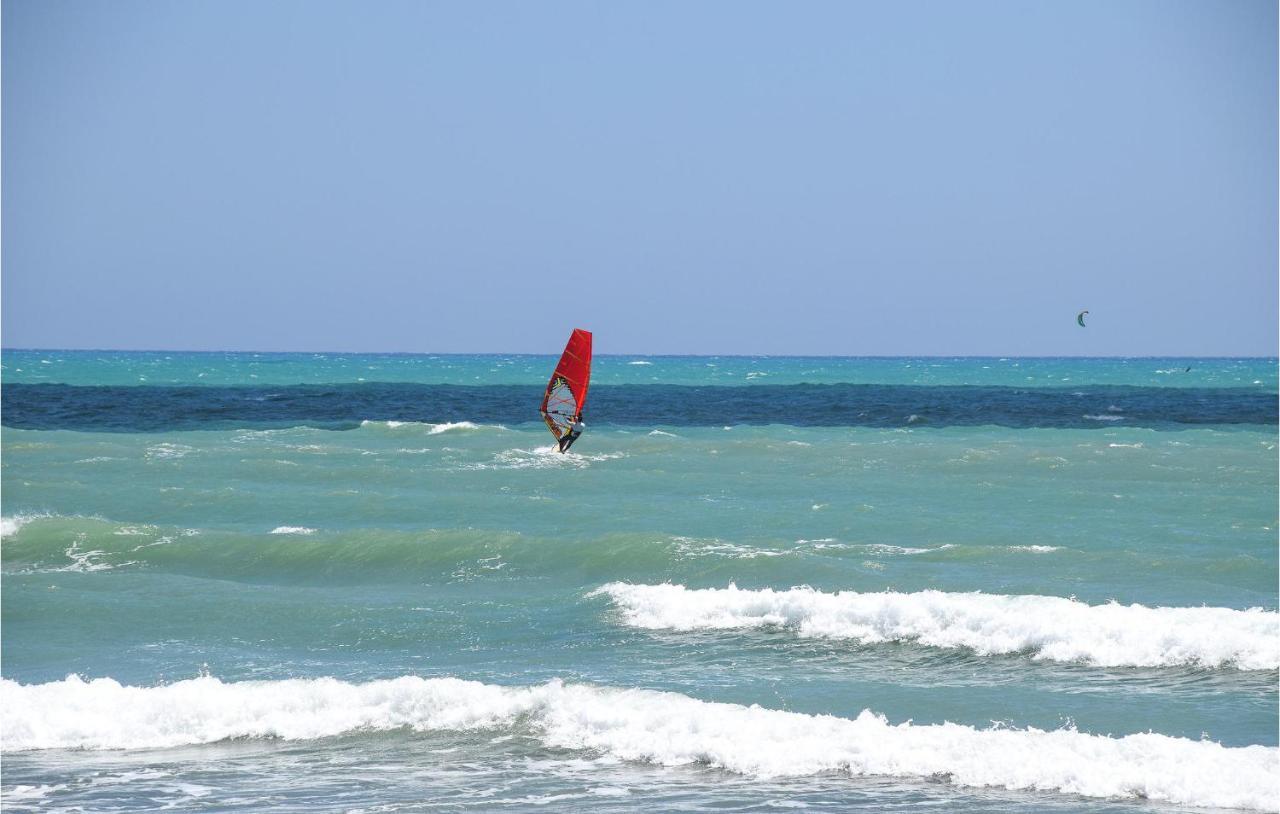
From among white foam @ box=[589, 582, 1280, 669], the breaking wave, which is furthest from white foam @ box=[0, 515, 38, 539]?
the breaking wave

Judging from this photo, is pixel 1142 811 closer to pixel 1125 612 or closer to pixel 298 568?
pixel 1125 612

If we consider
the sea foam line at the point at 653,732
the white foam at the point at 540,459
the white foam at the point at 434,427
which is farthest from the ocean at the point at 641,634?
the white foam at the point at 434,427

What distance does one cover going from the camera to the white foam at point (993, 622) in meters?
11.9

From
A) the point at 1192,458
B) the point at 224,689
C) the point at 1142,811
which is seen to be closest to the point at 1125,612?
the point at 1142,811

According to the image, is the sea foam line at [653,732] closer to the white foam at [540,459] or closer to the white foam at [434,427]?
the white foam at [540,459]

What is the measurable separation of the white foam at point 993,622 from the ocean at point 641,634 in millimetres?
44

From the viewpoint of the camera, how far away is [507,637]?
13023 millimetres

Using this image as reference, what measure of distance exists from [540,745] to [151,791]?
2.71 metres

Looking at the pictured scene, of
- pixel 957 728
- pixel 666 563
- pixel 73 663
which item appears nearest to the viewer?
pixel 957 728

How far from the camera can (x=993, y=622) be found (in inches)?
503

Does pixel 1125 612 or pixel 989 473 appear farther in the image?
pixel 989 473

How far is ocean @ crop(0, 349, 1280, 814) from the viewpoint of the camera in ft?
28.9

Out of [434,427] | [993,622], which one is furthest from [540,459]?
[993,622]

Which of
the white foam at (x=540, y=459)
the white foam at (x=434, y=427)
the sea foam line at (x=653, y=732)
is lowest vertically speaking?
the sea foam line at (x=653, y=732)
